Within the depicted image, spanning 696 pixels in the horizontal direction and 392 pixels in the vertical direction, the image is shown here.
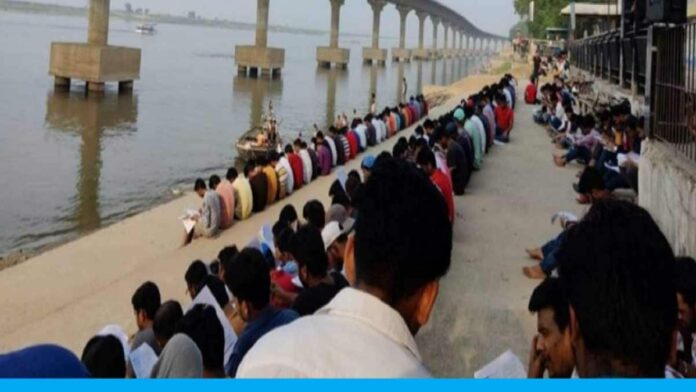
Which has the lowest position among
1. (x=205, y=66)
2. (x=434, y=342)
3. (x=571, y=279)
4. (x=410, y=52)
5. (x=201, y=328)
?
(x=434, y=342)

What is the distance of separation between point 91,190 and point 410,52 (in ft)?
335

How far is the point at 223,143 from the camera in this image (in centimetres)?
2628

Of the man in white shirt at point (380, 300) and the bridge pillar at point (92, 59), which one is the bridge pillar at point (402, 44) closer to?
the bridge pillar at point (92, 59)

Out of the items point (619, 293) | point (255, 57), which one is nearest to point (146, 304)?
point (619, 293)

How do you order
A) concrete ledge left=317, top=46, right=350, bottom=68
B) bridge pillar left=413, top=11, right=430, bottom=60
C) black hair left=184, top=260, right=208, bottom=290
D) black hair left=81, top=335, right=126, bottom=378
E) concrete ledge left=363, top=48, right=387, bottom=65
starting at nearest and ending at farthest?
black hair left=81, top=335, right=126, bottom=378
black hair left=184, top=260, right=208, bottom=290
concrete ledge left=317, top=46, right=350, bottom=68
concrete ledge left=363, top=48, right=387, bottom=65
bridge pillar left=413, top=11, right=430, bottom=60

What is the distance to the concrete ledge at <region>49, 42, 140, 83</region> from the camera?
40.2m

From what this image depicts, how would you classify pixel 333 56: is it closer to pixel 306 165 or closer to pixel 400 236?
pixel 306 165

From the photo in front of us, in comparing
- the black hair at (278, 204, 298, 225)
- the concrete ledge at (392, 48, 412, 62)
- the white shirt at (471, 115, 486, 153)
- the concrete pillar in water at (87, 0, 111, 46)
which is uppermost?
the concrete ledge at (392, 48, 412, 62)

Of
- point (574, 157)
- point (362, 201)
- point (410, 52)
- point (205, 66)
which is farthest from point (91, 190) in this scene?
point (410, 52)

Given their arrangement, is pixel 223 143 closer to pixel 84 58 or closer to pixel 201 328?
pixel 84 58

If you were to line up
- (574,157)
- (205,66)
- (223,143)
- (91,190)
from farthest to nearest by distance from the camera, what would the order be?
(205,66) < (223,143) < (91,190) < (574,157)

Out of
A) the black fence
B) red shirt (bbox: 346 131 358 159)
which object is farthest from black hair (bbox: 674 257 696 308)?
red shirt (bbox: 346 131 358 159)

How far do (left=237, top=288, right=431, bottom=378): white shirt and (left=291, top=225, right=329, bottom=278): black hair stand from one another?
3.22 meters

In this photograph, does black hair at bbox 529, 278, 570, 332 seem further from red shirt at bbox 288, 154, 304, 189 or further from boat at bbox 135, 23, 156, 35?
boat at bbox 135, 23, 156, 35
